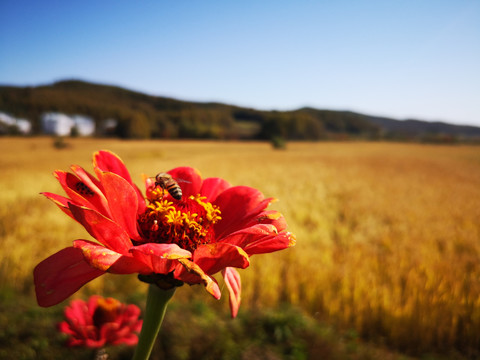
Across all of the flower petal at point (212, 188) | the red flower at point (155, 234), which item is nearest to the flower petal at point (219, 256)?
the red flower at point (155, 234)

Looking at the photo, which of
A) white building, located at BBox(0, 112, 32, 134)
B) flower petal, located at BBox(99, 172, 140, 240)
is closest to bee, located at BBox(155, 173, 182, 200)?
flower petal, located at BBox(99, 172, 140, 240)

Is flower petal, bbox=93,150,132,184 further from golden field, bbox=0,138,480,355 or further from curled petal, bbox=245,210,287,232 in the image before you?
golden field, bbox=0,138,480,355

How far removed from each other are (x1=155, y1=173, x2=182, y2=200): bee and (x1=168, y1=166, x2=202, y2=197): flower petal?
68mm

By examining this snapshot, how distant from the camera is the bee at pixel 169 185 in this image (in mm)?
1051

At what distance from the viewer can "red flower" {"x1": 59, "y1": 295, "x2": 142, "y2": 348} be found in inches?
37.3

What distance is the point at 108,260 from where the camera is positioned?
59cm

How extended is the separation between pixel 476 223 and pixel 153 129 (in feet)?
207

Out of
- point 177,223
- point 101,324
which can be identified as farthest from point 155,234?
point 101,324

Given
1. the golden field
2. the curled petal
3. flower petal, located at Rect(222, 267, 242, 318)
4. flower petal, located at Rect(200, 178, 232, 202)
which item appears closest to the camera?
flower petal, located at Rect(222, 267, 242, 318)

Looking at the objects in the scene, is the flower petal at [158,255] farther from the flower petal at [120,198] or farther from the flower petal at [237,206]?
the flower petal at [237,206]

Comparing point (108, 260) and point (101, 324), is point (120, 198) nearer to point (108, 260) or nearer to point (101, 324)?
point (108, 260)

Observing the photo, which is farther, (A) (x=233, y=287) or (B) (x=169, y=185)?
A: (B) (x=169, y=185)

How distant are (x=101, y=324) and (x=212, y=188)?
583 mm

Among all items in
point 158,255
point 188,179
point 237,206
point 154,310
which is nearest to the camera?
point 158,255
